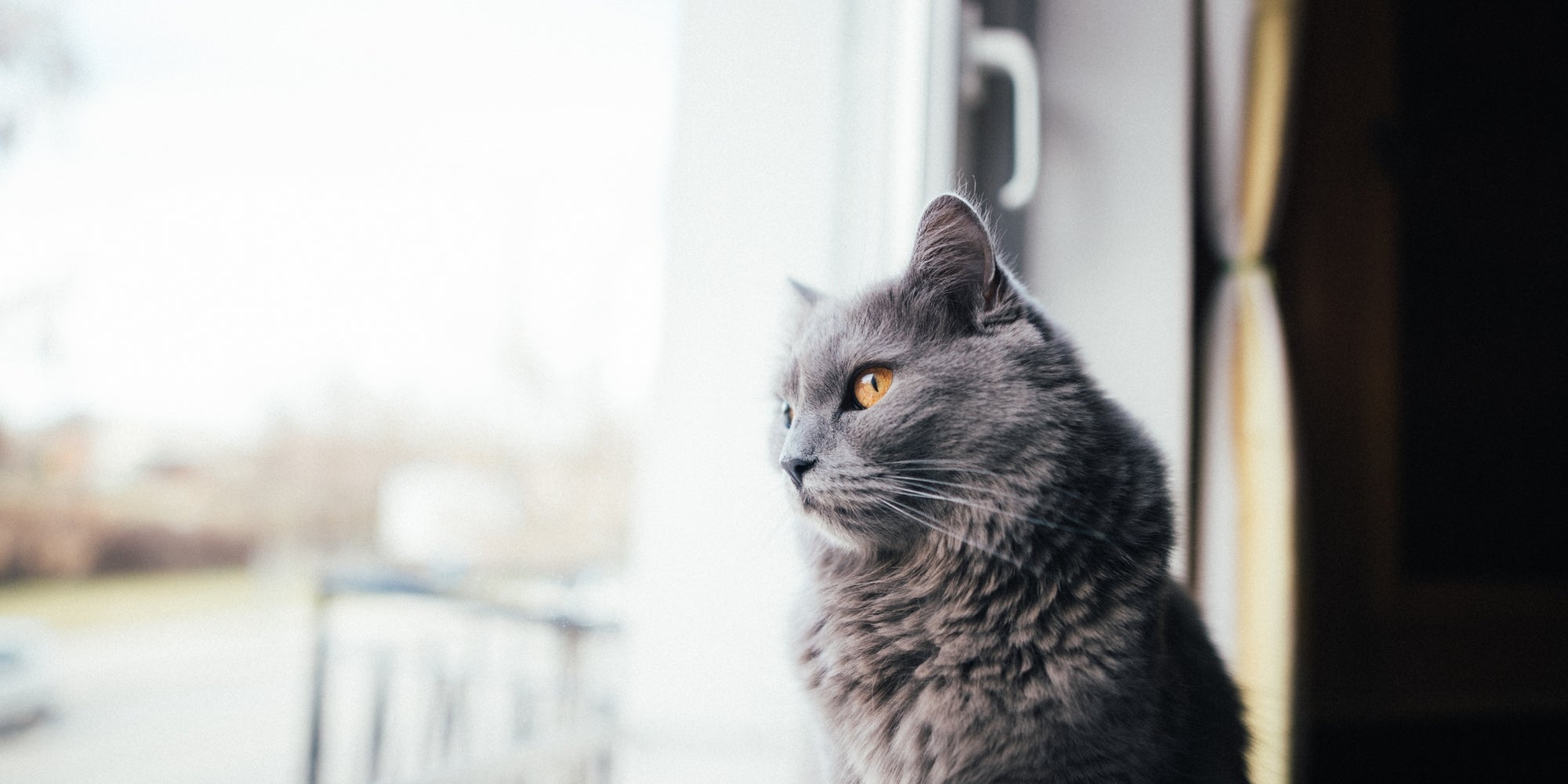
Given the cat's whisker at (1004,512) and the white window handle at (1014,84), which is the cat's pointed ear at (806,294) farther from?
the white window handle at (1014,84)

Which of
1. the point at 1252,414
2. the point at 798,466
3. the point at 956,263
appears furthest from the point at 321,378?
the point at 1252,414

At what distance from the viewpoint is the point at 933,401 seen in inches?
20.5

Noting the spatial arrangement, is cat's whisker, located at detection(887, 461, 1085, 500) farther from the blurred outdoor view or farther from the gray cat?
the blurred outdoor view

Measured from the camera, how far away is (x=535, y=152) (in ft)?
2.09

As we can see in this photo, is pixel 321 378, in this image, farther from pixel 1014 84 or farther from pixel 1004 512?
pixel 1014 84

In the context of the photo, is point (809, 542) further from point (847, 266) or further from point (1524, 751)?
point (1524, 751)

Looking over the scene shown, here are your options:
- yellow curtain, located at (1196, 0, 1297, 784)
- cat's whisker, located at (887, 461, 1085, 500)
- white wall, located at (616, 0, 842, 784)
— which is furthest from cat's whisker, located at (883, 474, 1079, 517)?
yellow curtain, located at (1196, 0, 1297, 784)

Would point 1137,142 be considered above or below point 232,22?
above

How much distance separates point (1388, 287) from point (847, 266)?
1.46 metres

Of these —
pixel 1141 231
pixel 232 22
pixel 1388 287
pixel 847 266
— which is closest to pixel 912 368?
pixel 847 266

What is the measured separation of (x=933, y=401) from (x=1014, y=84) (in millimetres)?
579

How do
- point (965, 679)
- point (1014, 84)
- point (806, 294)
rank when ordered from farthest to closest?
point (1014, 84) < point (806, 294) < point (965, 679)

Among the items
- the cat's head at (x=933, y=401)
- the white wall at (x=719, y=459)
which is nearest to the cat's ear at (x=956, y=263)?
the cat's head at (x=933, y=401)

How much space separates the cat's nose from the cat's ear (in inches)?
5.7
